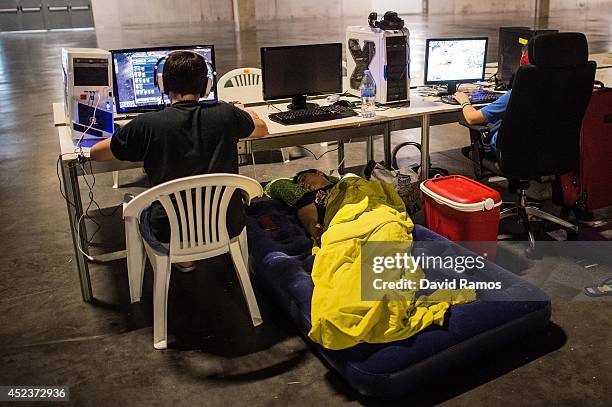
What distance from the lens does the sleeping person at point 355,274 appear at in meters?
2.26

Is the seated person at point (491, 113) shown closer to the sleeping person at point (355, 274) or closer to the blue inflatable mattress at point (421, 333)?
the sleeping person at point (355, 274)

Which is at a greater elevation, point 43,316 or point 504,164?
point 504,164

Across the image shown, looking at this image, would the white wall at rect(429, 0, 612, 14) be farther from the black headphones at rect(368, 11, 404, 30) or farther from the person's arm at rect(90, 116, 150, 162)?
the person's arm at rect(90, 116, 150, 162)

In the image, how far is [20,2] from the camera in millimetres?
18953

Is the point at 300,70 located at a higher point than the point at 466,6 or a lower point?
lower

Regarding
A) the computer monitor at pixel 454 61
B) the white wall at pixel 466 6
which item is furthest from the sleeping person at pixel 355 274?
the white wall at pixel 466 6

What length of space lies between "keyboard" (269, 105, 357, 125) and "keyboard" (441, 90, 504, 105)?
68cm

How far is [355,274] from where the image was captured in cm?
241

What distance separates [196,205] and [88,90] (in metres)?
0.95

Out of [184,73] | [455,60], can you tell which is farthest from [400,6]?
[184,73]

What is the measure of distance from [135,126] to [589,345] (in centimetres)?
205

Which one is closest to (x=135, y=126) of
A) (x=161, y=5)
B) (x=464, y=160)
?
(x=464, y=160)

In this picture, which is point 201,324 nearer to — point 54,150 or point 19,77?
point 54,150

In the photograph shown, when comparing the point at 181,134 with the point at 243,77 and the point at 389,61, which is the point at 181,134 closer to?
the point at 389,61
